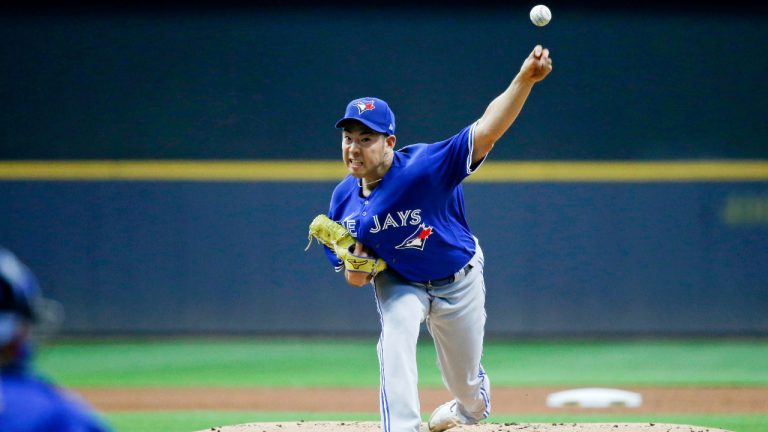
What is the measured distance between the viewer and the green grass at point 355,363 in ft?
29.2

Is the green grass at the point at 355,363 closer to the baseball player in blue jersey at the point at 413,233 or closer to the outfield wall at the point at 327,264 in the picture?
the outfield wall at the point at 327,264

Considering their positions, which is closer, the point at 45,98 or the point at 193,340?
the point at 193,340

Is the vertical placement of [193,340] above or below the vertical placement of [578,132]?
below

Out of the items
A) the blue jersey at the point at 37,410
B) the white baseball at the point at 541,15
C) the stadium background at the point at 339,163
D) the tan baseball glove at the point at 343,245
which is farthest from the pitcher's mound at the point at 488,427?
the stadium background at the point at 339,163

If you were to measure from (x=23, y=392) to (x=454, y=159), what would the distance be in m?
3.04

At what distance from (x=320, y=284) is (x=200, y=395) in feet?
10.9

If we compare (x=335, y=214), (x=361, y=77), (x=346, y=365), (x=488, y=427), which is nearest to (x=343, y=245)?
(x=335, y=214)

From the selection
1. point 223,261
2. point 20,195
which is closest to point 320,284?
point 223,261

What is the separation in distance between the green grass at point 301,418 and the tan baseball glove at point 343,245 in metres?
2.25

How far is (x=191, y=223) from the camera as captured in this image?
448 inches

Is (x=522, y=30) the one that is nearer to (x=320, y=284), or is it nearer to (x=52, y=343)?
(x=320, y=284)

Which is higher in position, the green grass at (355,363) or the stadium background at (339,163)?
the stadium background at (339,163)

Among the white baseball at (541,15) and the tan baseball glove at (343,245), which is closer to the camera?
the white baseball at (541,15)

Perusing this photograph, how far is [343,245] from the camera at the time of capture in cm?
487
